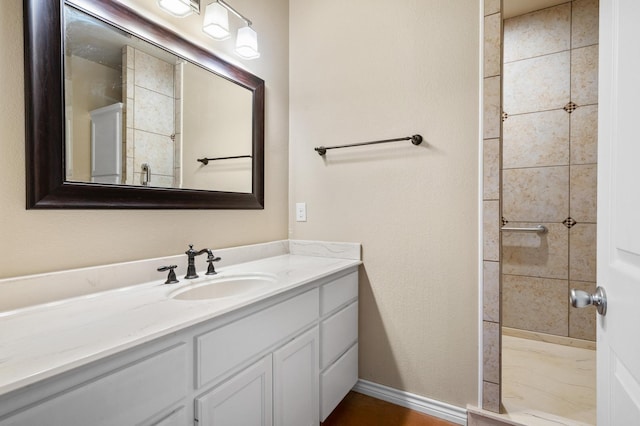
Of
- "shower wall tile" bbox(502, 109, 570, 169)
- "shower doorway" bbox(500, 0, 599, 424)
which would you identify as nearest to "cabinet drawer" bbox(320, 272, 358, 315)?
"shower doorway" bbox(500, 0, 599, 424)

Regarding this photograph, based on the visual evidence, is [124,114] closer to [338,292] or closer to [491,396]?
[338,292]

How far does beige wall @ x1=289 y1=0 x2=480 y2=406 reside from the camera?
5.14 feet

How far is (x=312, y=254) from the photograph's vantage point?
1.98 meters

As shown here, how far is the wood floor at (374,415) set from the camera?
1579 millimetres

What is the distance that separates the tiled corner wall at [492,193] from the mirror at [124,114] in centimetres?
128

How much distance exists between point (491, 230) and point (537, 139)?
147 cm

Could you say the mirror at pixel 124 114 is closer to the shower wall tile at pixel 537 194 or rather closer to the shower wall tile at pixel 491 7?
the shower wall tile at pixel 491 7

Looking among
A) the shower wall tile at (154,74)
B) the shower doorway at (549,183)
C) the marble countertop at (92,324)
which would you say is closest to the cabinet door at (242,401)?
the marble countertop at (92,324)

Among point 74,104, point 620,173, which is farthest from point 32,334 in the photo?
point 620,173

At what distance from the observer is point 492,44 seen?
148 centimetres

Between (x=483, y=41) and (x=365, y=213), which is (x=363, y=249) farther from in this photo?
(x=483, y=41)

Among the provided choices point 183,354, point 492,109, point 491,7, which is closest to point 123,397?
point 183,354

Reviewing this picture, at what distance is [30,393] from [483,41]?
2022 mm

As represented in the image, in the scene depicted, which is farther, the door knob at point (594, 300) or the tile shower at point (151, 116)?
the tile shower at point (151, 116)
